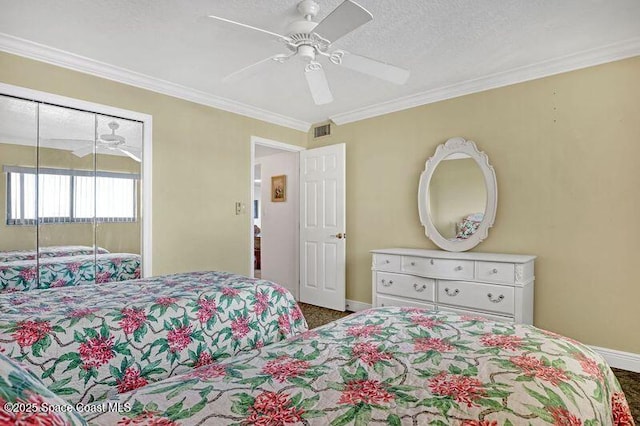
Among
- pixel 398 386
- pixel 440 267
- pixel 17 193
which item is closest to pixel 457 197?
pixel 440 267

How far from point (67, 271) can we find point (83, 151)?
1012 mm

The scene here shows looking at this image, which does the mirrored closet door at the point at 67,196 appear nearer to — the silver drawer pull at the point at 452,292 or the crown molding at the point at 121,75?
the crown molding at the point at 121,75

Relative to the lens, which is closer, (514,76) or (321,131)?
(514,76)

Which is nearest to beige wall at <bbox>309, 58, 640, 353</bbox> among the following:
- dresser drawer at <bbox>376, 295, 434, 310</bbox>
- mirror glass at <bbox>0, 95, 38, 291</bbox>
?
dresser drawer at <bbox>376, 295, 434, 310</bbox>

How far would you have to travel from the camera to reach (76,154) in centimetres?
297

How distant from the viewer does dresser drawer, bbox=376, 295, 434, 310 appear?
330 cm

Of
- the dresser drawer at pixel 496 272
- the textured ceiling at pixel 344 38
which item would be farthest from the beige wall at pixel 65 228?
the dresser drawer at pixel 496 272

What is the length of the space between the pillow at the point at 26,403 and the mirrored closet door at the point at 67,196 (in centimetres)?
263

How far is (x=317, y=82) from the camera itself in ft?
8.18

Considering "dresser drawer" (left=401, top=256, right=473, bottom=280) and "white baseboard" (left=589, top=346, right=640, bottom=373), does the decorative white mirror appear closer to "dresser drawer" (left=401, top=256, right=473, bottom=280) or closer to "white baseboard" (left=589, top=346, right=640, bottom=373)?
"dresser drawer" (left=401, top=256, right=473, bottom=280)

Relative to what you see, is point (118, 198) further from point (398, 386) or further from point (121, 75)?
point (398, 386)

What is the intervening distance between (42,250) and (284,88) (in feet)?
8.25

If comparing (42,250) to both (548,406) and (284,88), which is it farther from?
(548,406)

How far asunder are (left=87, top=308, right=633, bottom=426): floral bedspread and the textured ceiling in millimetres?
1940
